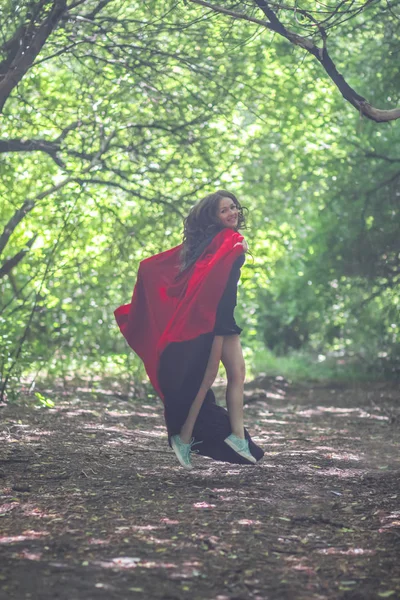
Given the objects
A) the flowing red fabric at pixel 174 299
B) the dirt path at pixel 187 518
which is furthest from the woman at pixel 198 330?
the dirt path at pixel 187 518

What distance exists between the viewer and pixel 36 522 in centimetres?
419

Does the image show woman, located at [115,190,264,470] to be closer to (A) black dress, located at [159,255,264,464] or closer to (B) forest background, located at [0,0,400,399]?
(A) black dress, located at [159,255,264,464]

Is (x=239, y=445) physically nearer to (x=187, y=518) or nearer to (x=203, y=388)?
(x=203, y=388)

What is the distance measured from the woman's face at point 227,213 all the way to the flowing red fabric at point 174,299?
0.33ft

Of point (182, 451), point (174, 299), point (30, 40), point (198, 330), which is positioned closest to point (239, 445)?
point (182, 451)

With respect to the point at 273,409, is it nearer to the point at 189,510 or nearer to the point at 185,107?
the point at 185,107

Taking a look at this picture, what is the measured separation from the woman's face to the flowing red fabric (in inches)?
4.0

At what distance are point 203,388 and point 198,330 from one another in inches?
17.2

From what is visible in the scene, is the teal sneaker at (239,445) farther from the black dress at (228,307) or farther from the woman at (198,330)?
the black dress at (228,307)

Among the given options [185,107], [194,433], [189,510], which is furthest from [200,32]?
[189,510]

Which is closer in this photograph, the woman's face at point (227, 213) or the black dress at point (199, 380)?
the black dress at point (199, 380)

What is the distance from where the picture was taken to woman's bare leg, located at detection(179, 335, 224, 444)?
564 centimetres

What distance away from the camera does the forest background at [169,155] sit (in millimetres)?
7945

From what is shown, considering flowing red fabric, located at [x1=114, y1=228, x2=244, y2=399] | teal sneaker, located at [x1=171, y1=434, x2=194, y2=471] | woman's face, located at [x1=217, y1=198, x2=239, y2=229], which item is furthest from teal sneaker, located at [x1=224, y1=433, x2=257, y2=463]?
woman's face, located at [x1=217, y1=198, x2=239, y2=229]
